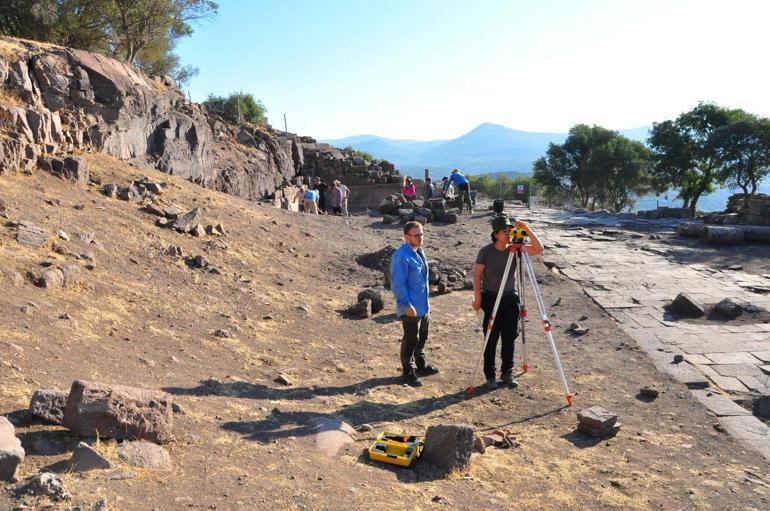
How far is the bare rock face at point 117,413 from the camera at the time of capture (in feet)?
12.1

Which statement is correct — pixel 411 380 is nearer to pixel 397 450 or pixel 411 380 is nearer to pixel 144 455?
pixel 397 450

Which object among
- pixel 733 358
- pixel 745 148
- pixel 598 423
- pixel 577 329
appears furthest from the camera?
pixel 745 148

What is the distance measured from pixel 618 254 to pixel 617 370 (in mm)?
8438

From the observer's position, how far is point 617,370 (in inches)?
285

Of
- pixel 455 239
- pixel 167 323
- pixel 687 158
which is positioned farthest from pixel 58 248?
pixel 687 158

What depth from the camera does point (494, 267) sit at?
626cm

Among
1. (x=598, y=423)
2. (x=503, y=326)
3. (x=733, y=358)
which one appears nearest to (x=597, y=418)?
(x=598, y=423)

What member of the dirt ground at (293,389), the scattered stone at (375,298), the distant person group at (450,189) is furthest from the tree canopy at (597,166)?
the scattered stone at (375,298)

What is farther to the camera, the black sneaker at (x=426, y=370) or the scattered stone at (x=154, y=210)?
the scattered stone at (x=154, y=210)

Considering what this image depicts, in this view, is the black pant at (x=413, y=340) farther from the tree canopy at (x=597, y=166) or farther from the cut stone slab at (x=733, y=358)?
the tree canopy at (x=597, y=166)

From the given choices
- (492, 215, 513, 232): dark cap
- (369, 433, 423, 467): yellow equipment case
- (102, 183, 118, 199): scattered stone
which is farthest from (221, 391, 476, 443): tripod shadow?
(102, 183, 118, 199): scattered stone

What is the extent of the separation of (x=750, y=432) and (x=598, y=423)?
1567 mm

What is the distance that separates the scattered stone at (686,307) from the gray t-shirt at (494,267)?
4.94 meters

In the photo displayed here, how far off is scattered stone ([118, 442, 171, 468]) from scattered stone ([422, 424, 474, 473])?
1.82m
